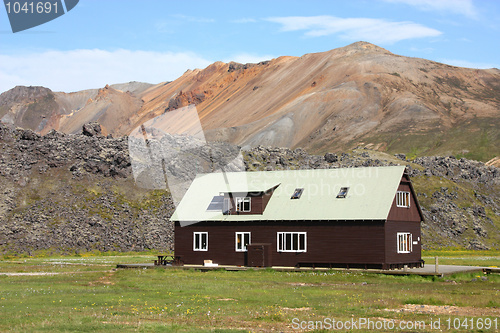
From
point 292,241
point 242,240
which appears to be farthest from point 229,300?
point 242,240

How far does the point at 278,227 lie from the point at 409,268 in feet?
38.9

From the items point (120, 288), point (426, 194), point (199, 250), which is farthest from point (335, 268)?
point (426, 194)

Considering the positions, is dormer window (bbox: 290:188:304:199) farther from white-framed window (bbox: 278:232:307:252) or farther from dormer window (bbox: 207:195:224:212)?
dormer window (bbox: 207:195:224:212)

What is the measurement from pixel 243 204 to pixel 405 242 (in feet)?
49.2

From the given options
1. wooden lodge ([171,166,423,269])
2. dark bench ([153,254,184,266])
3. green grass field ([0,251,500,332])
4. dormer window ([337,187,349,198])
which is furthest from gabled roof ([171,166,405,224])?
green grass field ([0,251,500,332])

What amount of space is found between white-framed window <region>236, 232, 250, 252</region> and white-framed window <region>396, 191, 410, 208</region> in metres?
13.7

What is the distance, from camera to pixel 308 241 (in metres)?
54.1

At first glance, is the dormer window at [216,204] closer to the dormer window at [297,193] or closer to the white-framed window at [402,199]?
the dormer window at [297,193]

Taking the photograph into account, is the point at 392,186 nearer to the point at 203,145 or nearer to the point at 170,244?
the point at 170,244

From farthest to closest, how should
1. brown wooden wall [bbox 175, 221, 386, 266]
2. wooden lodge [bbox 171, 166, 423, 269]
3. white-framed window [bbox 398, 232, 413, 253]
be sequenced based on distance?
1. white-framed window [bbox 398, 232, 413, 253]
2. wooden lodge [bbox 171, 166, 423, 269]
3. brown wooden wall [bbox 175, 221, 386, 266]

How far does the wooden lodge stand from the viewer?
52.1 metres

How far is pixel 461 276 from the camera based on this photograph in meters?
43.7

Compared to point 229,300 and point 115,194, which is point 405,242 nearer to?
point 229,300

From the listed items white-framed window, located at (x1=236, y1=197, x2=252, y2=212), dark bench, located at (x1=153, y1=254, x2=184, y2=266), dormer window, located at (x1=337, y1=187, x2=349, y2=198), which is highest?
dormer window, located at (x1=337, y1=187, x2=349, y2=198)
